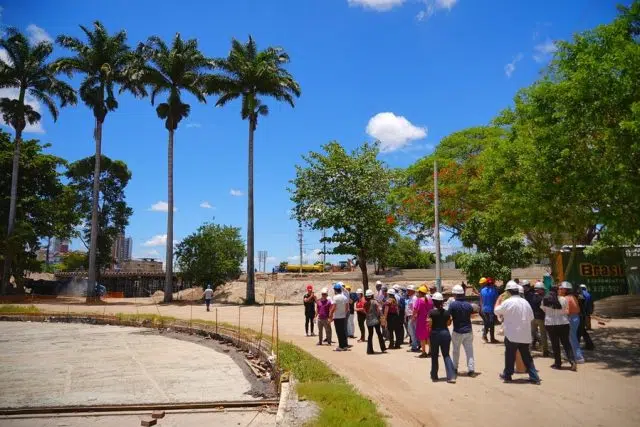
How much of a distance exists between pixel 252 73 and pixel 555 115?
27.3 m

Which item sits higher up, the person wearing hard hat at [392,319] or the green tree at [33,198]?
the green tree at [33,198]

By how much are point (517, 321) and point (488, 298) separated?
390 centimetres

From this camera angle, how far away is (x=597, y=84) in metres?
10.2

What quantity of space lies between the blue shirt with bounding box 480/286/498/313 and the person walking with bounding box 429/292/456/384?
3.79 metres

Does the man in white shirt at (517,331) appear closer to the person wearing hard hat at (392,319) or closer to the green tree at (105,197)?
the person wearing hard hat at (392,319)

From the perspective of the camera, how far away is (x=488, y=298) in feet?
39.1

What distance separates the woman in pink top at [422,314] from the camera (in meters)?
10.8

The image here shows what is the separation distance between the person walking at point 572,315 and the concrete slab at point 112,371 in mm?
6839

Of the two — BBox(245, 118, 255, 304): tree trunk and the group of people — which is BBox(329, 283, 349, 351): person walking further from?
BBox(245, 118, 255, 304): tree trunk

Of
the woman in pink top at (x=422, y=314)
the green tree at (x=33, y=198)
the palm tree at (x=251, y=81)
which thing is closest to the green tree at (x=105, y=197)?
the green tree at (x=33, y=198)

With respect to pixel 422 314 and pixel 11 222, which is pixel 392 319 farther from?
pixel 11 222

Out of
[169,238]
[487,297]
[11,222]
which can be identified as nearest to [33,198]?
[11,222]

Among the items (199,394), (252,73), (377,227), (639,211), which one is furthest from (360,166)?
(199,394)

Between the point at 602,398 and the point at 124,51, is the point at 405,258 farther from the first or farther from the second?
the point at 602,398
